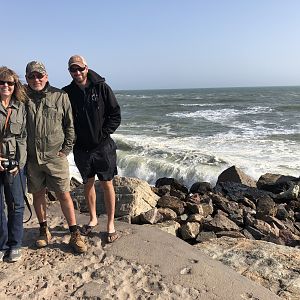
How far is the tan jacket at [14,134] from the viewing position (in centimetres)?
366

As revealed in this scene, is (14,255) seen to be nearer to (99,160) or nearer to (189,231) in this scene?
(99,160)

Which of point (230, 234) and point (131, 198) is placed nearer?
point (131, 198)

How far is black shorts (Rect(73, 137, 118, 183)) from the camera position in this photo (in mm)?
4207

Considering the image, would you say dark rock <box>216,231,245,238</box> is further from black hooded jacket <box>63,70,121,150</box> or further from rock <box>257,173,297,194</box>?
rock <box>257,173,297,194</box>

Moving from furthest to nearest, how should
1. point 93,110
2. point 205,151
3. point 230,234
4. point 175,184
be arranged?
point 205,151
point 175,184
point 230,234
point 93,110

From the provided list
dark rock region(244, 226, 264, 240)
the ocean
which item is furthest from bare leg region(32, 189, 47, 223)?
the ocean

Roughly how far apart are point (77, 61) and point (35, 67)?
422mm

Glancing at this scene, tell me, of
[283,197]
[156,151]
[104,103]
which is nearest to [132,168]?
[156,151]

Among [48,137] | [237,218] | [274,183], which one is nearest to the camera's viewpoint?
[48,137]

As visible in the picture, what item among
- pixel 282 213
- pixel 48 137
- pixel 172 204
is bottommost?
pixel 282 213

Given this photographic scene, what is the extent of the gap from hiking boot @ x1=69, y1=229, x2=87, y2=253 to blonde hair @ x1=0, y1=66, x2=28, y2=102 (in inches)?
60.2

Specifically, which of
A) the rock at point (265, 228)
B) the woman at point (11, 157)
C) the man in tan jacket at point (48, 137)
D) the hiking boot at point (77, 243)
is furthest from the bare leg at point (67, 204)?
the rock at point (265, 228)

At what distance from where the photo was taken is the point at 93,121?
4062mm

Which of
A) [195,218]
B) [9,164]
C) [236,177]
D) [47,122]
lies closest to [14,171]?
[9,164]
